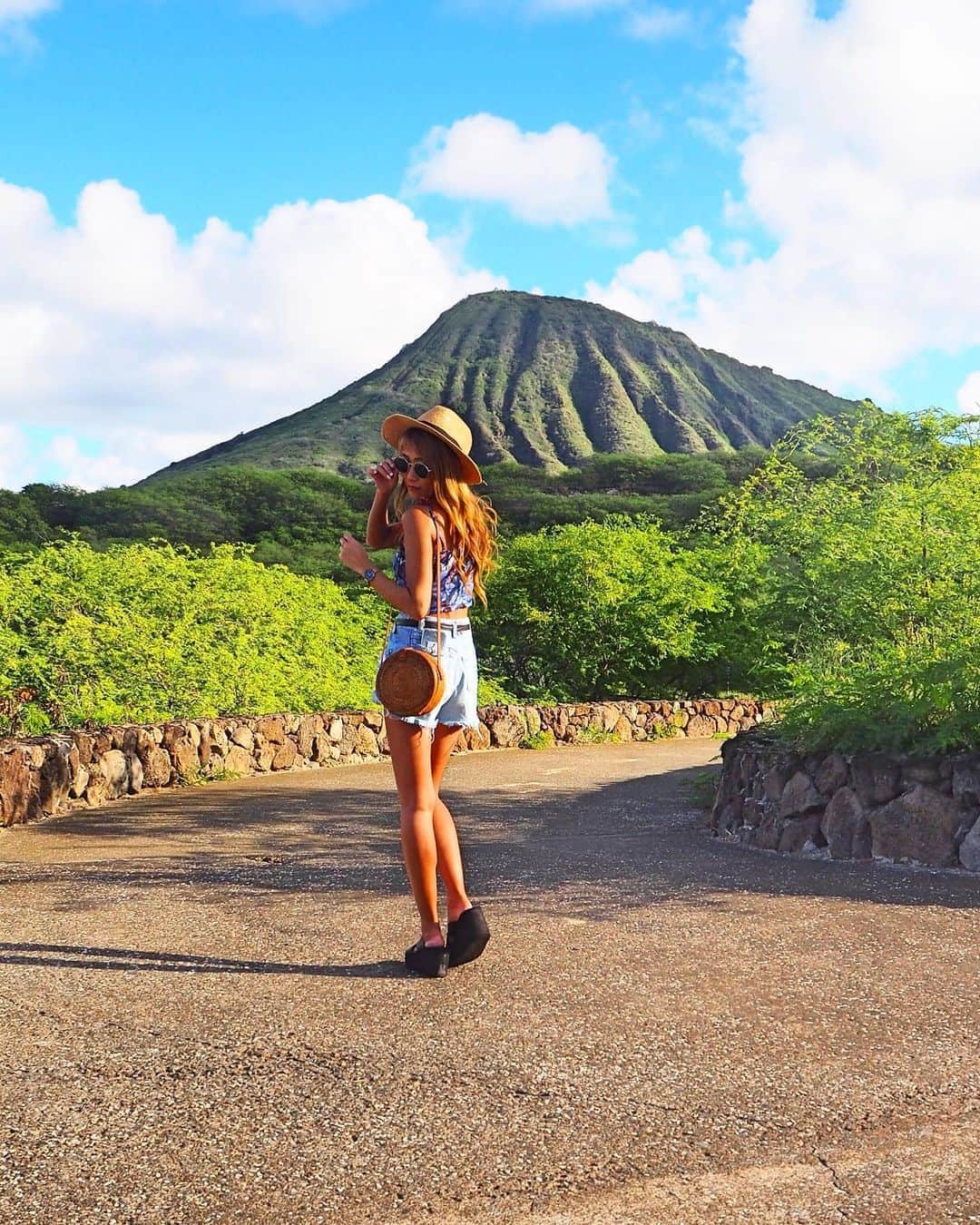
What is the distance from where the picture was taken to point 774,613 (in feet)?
36.7

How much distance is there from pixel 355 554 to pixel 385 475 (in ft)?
1.03

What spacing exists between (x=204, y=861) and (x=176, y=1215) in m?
4.39

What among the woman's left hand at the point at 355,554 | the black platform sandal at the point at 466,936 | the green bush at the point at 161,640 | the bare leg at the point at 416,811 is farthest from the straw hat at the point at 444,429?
the green bush at the point at 161,640

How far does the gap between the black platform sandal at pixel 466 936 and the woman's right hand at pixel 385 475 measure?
1575 millimetres

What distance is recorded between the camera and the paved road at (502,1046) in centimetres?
258

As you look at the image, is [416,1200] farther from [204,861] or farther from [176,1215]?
[204,861]

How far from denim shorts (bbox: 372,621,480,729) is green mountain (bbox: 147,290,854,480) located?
73.7 metres

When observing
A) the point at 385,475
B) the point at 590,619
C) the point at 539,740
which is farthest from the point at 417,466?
the point at 590,619

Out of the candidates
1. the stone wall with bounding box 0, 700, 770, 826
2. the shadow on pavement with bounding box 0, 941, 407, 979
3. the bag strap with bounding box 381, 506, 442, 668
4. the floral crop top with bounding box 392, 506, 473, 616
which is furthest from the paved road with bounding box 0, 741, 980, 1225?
the stone wall with bounding box 0, 700, 770, 826

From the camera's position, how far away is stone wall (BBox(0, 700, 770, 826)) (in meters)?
8.66

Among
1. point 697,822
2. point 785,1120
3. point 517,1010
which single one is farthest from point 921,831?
point 785,1120

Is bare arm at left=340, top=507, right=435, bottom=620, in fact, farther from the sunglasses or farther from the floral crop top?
the sunglasses

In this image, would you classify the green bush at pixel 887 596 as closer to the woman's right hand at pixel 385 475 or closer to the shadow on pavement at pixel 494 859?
the shadow on pavement at pixel 494 859

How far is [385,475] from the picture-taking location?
14.2 ft
